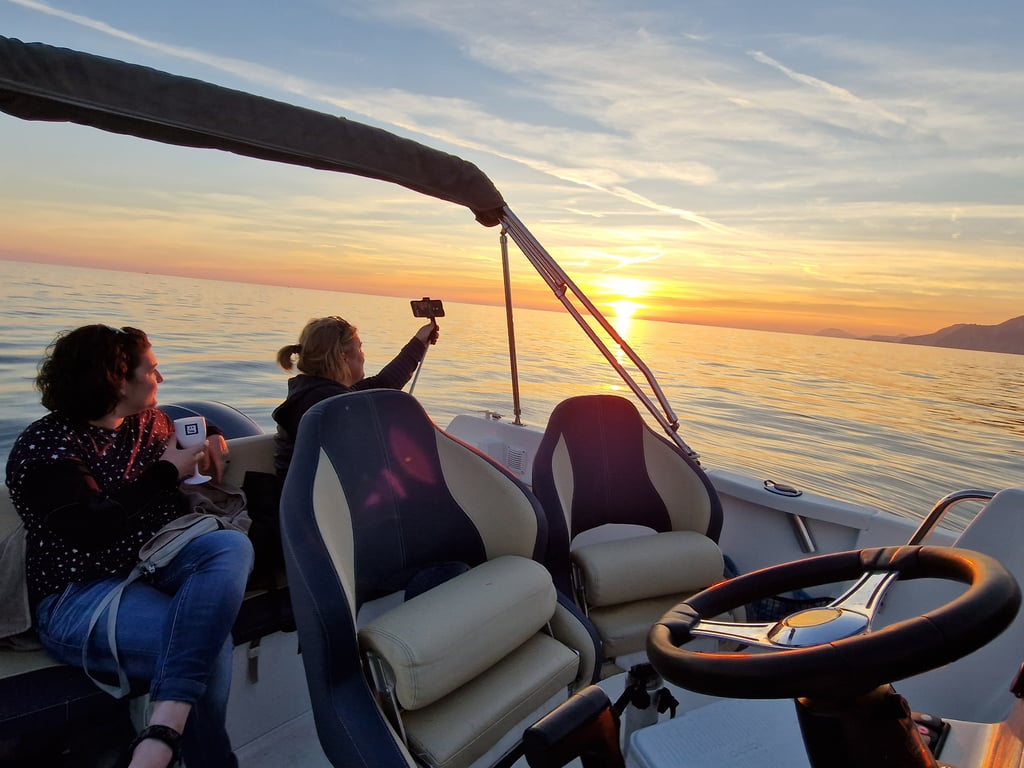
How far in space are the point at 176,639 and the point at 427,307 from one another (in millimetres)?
1661

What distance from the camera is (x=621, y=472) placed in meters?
2.29

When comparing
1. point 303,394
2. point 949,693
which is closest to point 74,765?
point 303,394

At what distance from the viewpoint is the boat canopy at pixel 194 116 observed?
1.35 meters

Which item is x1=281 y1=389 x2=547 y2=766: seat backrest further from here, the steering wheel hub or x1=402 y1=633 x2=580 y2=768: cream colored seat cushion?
the steering wheel hub

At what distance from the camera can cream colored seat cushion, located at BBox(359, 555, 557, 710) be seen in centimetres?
125

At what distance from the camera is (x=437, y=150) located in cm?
209

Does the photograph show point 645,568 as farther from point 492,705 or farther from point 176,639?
point 176,639

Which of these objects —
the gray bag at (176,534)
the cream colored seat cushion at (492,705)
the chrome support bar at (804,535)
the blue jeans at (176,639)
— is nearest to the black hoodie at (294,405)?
the gray bag at (176,534)

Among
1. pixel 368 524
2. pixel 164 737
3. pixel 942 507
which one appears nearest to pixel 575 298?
pixel 368 524

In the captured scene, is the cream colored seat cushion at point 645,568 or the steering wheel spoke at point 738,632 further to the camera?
the cream colored seat cushion at point 645,568

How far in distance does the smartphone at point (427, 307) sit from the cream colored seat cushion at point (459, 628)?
137 centimetres

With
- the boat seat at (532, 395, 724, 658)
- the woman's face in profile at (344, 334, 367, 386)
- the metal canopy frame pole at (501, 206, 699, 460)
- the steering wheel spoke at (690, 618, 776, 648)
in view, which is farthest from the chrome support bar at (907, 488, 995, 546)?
the woman's face in profile at (344, 334, 367, 386)

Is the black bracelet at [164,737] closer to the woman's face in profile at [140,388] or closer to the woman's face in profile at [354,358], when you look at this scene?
the woman's face in profile at [140,388]

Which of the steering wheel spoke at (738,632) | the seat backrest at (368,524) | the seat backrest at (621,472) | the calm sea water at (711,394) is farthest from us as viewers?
the calm sea water at (711,394)
